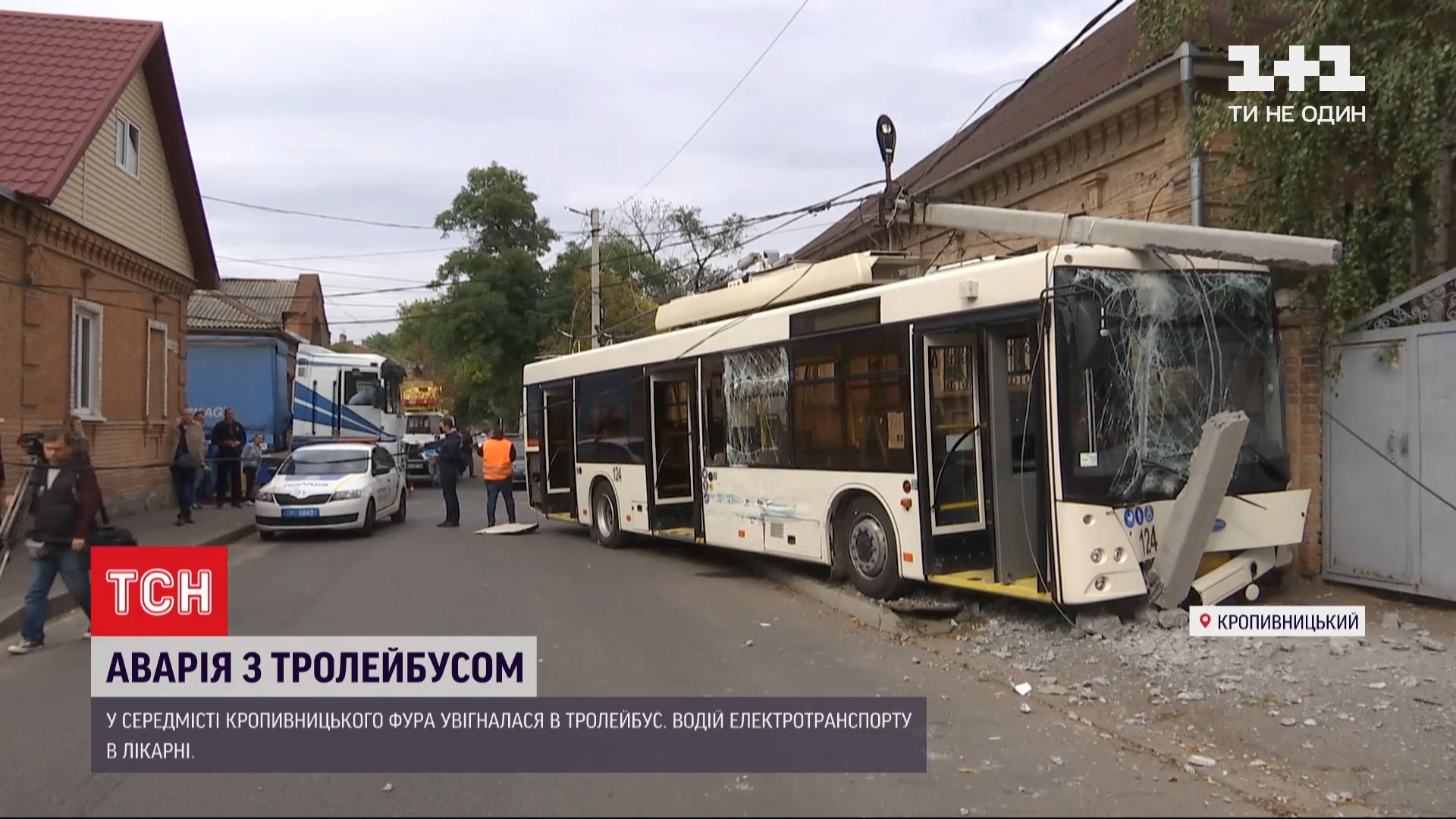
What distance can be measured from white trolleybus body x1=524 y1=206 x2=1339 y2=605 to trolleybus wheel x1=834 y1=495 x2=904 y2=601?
2 cm

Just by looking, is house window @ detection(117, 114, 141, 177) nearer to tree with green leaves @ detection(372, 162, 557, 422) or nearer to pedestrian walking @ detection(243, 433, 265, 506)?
pedestrian walking @ detection(243, 433, 265, 506)

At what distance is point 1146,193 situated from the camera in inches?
520

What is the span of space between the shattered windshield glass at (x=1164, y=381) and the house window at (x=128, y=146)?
17038 mm

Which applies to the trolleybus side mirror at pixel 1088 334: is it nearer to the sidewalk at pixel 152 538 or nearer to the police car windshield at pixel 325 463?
the sidewalk at pixel 152 538

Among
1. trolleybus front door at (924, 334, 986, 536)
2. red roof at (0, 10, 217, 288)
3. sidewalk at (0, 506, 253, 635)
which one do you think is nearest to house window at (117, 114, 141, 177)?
red roof at (0, 10, 217, 288)

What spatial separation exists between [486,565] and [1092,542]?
8229 mm

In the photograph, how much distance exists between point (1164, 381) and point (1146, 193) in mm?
6152

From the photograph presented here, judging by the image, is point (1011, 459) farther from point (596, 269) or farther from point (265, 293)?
point (265, 293)

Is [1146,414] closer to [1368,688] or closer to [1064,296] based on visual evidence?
[1064,296]

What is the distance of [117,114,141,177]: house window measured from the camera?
18.5 m

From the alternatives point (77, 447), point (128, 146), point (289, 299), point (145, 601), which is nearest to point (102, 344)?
point (128, 146)

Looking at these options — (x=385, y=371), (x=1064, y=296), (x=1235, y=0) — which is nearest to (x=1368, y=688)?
(x=1064, y=296)

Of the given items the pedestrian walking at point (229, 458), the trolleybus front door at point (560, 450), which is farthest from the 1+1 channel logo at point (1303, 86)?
the pedestrian walking at point (229, 458)
